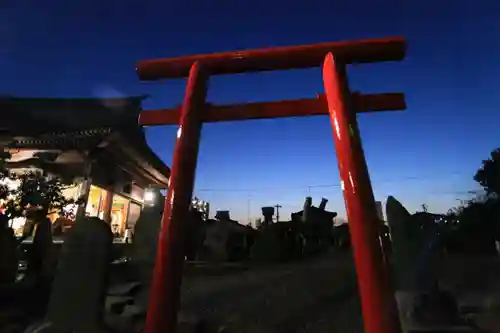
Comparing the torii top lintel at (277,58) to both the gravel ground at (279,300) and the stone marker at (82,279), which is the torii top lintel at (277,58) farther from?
the gravel ground at (279,300)

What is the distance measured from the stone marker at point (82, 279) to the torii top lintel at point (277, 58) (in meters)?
2.16

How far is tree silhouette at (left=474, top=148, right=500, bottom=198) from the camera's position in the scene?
1684 cm

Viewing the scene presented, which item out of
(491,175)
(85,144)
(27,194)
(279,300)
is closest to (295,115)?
(279,300)

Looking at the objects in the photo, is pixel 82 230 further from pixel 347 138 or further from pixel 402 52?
pixel 402 52

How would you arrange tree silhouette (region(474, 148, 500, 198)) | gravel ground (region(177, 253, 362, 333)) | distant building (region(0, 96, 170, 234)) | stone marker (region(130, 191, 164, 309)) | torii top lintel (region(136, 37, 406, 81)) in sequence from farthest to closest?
tree silhouette (region(474, 148, 500, 198)) < distant building (region(0, 96, 170, 234)) < stone marker (region(130, 191, 164, 309)) < gravel ground (region(177, 253, 362, 333)) < torii top lintel (region(136, 37, 406, 81))

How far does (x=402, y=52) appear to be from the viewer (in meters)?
2.44

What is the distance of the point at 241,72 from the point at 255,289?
536 centimetres

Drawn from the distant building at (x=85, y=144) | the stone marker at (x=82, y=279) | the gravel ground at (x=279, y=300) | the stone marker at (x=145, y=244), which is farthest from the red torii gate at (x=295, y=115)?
the distant building at (x=85, y=144)

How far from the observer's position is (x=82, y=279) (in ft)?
11.1

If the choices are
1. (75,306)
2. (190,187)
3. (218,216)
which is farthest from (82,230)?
(218,216)

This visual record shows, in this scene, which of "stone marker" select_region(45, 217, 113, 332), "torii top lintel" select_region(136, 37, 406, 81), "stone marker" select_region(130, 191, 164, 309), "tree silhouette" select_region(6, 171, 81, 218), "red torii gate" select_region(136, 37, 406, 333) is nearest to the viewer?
"red torii gate" select_region(136, 37, 406, 333)

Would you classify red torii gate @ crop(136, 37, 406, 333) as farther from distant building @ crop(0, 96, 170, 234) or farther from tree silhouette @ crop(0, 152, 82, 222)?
distant building @ crop(0, 96, 170, 234)

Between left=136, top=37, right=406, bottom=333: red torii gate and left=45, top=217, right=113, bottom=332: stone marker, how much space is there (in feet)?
5.99

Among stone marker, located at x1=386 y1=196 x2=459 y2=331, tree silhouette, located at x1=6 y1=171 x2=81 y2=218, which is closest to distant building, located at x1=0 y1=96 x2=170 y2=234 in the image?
tree silhouette, located at x1=6 y1=171 x2=81 y2=218
